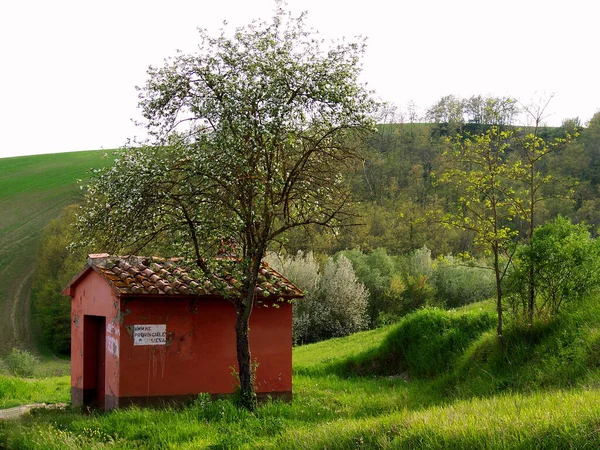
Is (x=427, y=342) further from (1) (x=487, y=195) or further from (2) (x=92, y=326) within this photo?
(2) (x=92, y=326)

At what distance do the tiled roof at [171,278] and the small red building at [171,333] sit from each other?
24 mm

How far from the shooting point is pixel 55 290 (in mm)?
51344

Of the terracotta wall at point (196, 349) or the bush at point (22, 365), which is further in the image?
the bush at point (22, 365)

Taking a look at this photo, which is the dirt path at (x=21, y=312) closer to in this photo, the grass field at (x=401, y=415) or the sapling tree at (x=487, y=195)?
the grass field at (x=401, y=415)

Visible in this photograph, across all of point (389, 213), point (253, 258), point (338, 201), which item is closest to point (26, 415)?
point (253, 258)

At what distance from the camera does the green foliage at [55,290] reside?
167 feet

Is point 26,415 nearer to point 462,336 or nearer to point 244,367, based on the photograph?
point 244,367

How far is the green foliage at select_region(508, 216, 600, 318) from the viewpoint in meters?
13.0

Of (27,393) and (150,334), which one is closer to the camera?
(150,334)

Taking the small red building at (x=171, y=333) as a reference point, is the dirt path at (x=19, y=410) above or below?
below

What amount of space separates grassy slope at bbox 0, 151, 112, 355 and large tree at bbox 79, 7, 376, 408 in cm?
3585

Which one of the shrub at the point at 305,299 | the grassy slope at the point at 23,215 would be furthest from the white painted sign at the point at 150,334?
the grassy slope at the point at 23,215

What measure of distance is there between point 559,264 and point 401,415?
6403mm

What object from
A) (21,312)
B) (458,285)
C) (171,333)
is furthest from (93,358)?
(21,312)
